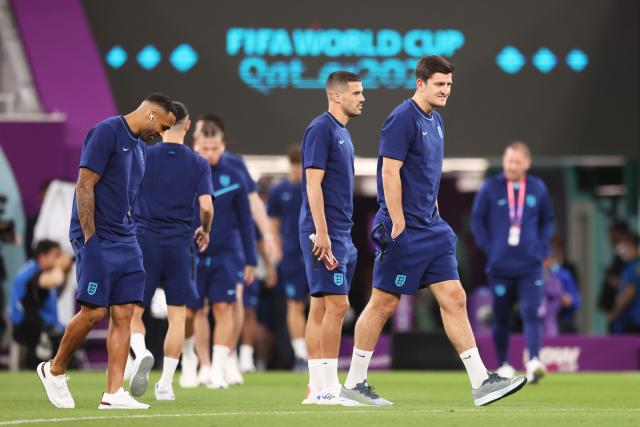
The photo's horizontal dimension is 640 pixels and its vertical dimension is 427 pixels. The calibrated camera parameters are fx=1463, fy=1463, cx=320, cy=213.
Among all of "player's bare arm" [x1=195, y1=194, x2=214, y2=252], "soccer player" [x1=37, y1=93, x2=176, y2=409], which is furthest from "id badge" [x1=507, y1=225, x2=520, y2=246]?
"soccer player" [x1=37, y1=93, x2=176, y2=409]

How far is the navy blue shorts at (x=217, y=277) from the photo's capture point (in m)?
12.3

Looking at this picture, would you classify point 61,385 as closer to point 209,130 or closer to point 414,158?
point 414,158

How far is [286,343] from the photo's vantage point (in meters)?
17.4

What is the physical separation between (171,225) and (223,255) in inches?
68.7

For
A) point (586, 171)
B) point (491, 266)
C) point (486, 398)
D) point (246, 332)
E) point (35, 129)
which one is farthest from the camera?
point (586, 171)

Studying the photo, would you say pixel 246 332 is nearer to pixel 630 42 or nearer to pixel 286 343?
pixel 286 343

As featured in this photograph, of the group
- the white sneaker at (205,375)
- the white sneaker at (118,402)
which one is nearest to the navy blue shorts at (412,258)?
the white sneaker at (118,402)

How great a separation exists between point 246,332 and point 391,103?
346 cm

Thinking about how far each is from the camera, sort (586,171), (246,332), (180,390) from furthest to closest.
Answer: (586,171) → (246,332) → (180,390)

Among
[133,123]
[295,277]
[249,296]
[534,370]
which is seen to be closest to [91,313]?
[133,123]

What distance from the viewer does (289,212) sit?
15344 millimetres

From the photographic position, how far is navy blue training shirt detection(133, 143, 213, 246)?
10.7 metres

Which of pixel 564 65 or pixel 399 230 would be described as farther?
pixel 564 65

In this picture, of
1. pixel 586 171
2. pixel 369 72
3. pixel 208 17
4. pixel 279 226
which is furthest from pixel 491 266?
pixel 586 171
